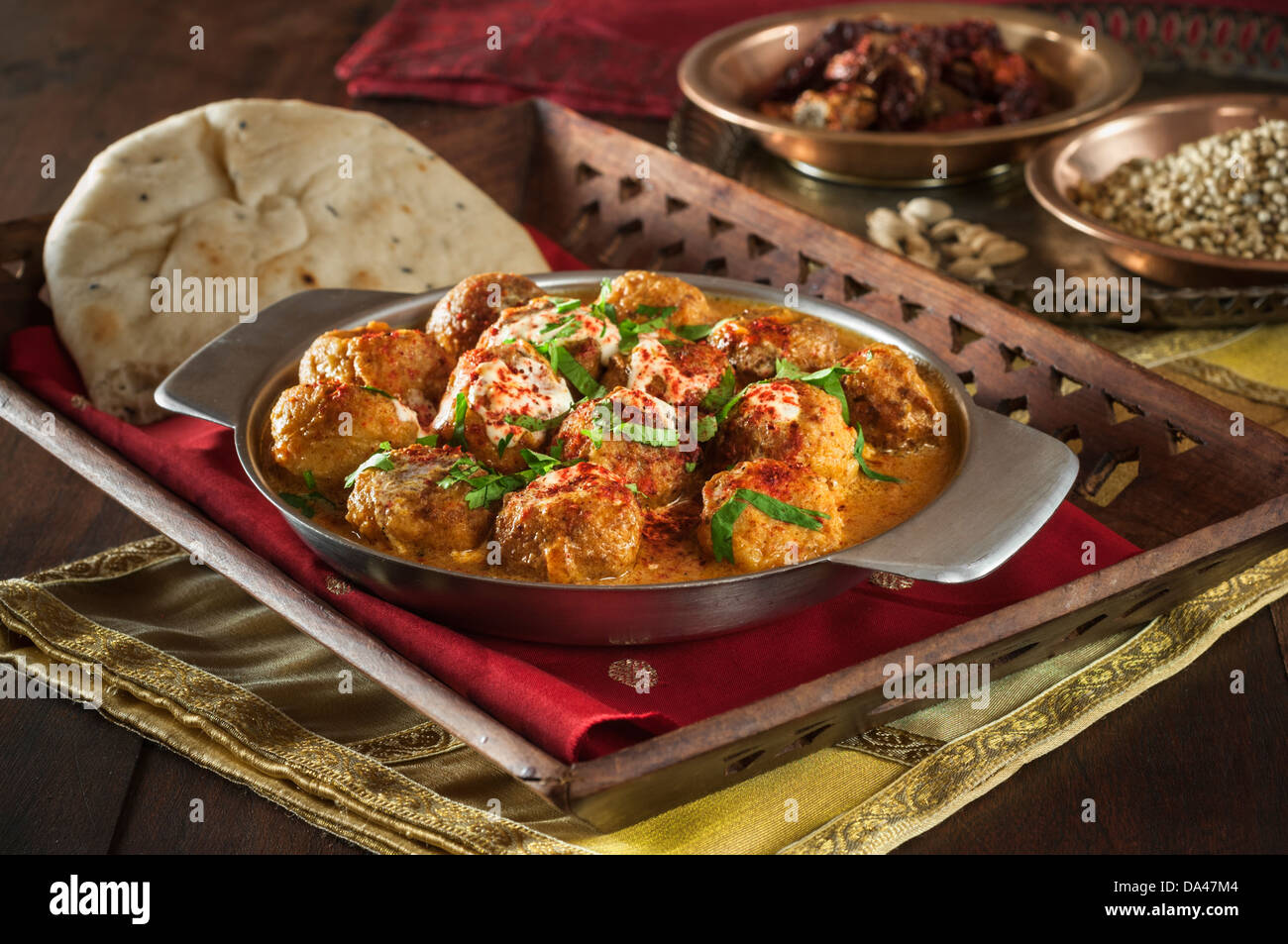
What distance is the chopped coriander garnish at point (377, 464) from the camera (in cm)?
234

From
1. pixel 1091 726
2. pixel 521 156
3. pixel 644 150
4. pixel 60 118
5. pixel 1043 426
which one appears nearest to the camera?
pixel 1091 726

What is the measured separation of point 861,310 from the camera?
3.05m

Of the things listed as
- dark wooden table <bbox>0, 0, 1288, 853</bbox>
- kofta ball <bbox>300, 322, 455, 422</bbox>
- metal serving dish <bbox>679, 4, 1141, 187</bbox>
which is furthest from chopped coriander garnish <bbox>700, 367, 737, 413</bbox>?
metal serving dish <bbox>679, 4, 1141, 187</bbox>

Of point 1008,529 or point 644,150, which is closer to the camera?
point 1008,529

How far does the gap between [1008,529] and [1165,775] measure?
48 centimetres

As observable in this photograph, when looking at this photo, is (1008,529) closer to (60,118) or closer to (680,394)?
(680,394)

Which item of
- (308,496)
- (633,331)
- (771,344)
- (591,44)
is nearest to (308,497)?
(308,496)

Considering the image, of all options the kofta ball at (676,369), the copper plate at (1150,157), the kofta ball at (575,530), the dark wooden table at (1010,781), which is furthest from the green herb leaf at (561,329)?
the copper plate at (1150,157)

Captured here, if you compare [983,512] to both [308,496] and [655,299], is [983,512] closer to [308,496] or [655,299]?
[655,299]

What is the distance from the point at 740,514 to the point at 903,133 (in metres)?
2.15

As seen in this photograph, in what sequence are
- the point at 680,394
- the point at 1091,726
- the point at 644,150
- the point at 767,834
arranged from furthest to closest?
the point at 644,150 < the point at 680,394 < the point at 1091,726 < the point at 767,834

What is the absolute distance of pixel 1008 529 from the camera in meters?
2.18

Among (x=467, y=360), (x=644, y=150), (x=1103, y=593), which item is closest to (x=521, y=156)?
(x=644, y=150)

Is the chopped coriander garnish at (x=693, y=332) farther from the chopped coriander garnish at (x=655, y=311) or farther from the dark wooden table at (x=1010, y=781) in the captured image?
the dark wooden table at (x=1010, y=781)
